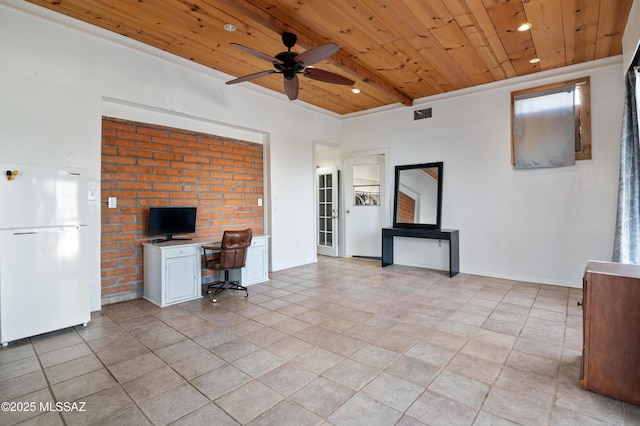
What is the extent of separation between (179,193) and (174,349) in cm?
244

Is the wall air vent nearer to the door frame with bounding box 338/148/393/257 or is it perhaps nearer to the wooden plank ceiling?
the door frame with bounding box 338/148/393/257

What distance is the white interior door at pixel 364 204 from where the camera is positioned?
656cm

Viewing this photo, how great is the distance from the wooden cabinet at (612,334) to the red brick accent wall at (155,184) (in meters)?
4.45

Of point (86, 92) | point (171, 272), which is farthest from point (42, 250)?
point (86, 92)

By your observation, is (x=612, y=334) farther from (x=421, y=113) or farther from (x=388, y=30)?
(x=421, y=113)

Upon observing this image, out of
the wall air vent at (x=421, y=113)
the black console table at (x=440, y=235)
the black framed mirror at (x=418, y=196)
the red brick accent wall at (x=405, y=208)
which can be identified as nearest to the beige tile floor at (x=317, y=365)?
the black console table at (x=440, y=235)

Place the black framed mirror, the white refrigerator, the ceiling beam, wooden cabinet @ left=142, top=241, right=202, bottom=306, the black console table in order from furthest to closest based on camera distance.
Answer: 1. the black framed mirror
2. the black console table
3. wooden cabinet @ left=142, top=241, right=202, bottom=306
4. the ceiling beam
5. the white refrigerator

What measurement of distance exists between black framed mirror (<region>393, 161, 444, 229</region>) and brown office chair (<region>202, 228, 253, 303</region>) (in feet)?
10.2

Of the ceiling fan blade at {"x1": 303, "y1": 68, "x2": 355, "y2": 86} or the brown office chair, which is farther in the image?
the brown office chair

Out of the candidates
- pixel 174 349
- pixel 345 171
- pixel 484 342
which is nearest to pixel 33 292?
pixel 174 349

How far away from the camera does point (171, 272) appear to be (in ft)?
12.6

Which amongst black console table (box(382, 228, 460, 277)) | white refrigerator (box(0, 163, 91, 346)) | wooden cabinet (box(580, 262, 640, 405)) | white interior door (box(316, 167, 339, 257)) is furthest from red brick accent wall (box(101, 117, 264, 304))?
wooden cabinet (box(580, 262, 640, 405))

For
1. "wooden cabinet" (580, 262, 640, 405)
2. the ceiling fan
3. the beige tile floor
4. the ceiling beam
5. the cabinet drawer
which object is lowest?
the beige tile floor

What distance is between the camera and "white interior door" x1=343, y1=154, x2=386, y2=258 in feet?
21.5
